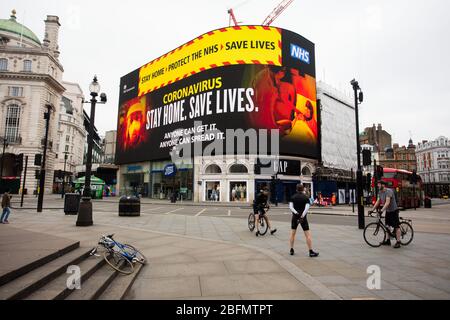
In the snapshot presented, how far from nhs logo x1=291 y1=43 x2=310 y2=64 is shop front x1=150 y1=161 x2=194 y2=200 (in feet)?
69.4

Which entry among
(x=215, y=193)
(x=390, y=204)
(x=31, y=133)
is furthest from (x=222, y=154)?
(x=31, y=133)

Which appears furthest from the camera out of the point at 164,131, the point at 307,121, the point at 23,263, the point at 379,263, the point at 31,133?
the point at 31,133

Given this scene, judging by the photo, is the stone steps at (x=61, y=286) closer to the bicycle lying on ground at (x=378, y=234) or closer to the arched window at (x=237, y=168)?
the bicycle lying on ground at (x=378, y=234)

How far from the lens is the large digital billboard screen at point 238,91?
115 feet

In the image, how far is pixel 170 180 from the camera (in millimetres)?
42094

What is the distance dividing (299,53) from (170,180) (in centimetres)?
2623

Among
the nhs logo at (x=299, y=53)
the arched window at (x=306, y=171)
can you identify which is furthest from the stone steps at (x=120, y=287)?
the nhs logo at (x=299, y=53)

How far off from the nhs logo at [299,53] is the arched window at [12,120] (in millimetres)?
47698

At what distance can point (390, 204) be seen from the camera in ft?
27.6

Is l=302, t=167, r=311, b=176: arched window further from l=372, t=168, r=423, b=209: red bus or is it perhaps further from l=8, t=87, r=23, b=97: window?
l=8, t=87, r=23, b=97: window

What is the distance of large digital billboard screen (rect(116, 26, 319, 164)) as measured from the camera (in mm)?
35031
